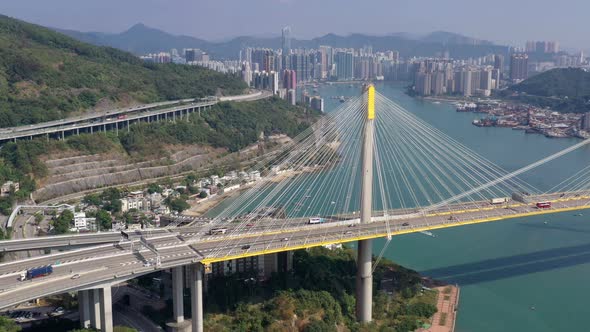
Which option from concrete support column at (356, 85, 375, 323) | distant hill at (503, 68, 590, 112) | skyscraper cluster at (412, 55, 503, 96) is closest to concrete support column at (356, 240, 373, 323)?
concrete support column at (356, 85, 375, 323)

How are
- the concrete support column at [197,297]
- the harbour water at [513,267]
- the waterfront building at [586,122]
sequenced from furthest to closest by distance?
the waterfront building at [586,122]
the harbour water at [513,267]
the concrete support column at [197,297]

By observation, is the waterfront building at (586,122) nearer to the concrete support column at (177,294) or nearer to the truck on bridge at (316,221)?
the truck on bridge at (316,221)

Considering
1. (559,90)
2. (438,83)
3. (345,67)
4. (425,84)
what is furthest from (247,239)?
(345,67)

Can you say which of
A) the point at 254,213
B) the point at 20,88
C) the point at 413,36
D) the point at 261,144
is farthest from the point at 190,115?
the point at 413,36

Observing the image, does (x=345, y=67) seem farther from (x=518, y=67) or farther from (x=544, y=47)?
(x=544, y=47)

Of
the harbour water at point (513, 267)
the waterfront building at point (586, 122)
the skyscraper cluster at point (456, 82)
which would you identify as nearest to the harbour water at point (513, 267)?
the harbour water at point (513, 267)

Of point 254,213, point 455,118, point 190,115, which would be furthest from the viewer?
point 455,118

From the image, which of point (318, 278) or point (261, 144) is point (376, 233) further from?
point (261, 144)
